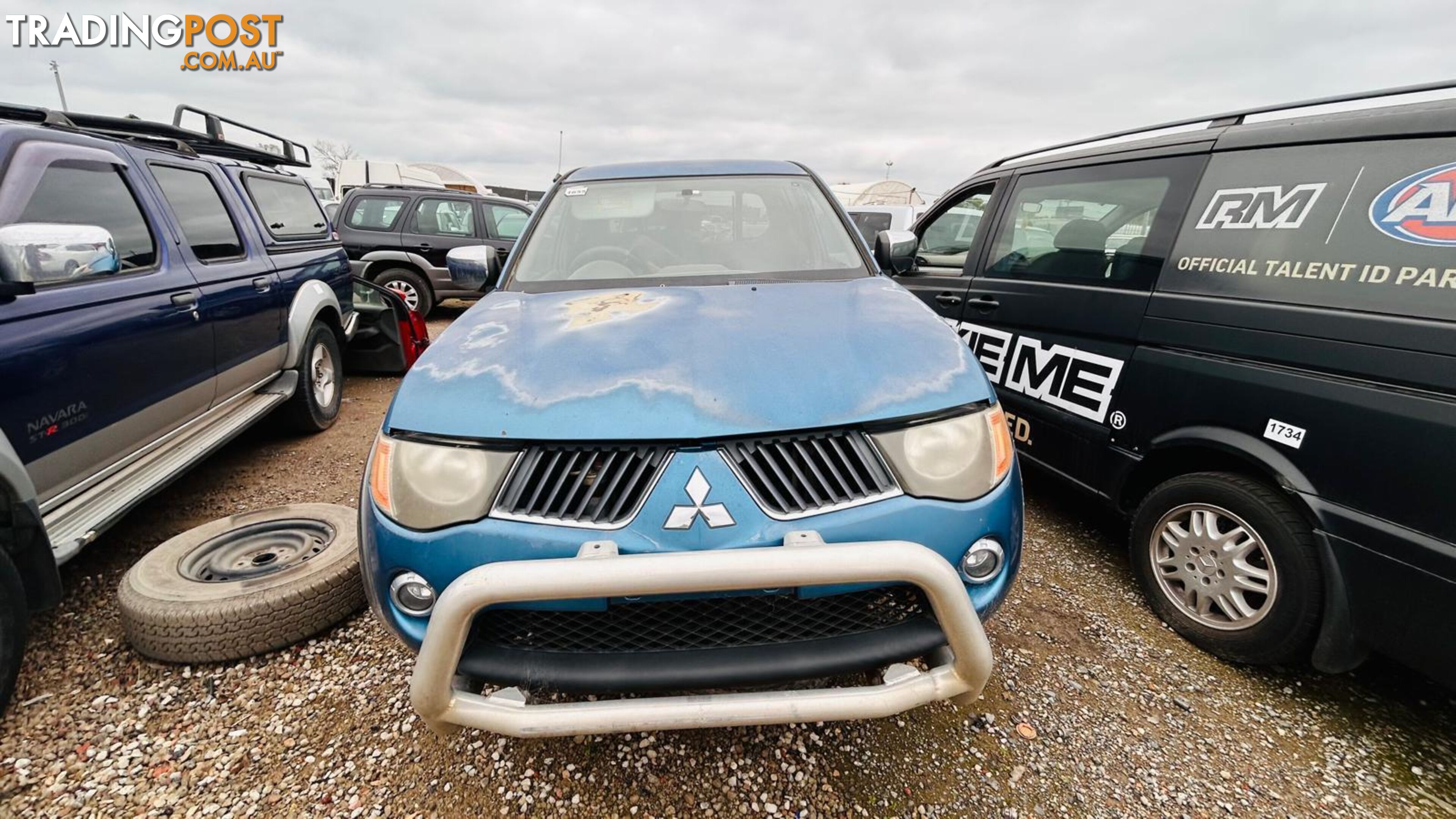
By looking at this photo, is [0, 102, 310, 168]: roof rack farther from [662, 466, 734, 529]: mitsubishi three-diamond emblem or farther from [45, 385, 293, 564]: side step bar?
[662, 466, 734, 529]: mitsubishi three-diamond emblem

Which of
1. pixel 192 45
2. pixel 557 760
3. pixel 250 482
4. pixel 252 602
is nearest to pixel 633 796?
pixel 557 760

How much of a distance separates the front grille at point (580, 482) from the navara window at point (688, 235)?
1.14 m

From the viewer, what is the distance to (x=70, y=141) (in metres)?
2.52

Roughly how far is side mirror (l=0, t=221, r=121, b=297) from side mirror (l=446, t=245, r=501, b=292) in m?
1.08

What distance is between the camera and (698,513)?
1.34 meters

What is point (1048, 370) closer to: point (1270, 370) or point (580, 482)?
point (1270, 370)

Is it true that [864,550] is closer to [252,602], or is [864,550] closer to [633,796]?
[633,796]

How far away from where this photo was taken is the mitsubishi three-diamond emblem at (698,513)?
4.36 ft

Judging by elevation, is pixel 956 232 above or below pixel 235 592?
above

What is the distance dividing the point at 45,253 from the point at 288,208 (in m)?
3.09

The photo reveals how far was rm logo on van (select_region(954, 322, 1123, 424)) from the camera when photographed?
2.55 metres

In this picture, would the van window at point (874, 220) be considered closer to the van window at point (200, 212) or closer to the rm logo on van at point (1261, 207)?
the rm logo on van at point (1261, 207)

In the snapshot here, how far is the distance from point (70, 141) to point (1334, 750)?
203 inches

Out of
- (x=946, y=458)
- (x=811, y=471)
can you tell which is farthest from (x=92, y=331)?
(x=946, y=458)
